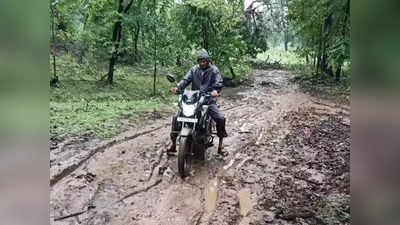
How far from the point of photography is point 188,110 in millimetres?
3396

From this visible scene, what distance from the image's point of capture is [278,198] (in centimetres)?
310

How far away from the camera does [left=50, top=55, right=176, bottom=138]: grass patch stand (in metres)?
4.83

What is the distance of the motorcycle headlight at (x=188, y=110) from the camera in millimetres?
3381

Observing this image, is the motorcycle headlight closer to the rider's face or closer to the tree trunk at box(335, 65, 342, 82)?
the rider's face

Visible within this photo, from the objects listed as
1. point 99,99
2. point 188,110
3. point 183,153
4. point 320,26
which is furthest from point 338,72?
point 183,153

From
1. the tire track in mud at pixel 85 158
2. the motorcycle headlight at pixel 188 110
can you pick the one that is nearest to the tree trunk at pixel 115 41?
the tire track in mud at pixel 85 158

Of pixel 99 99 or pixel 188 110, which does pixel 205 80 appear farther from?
pixel 99 99

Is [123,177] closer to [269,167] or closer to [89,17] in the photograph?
[269,167]

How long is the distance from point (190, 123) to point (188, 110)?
0.12 m

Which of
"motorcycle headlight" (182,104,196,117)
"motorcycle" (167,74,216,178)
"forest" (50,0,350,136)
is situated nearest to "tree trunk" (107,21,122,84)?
"forest" (50,0,350,136)
